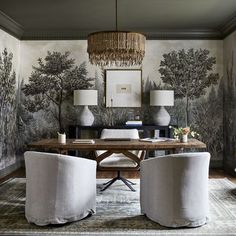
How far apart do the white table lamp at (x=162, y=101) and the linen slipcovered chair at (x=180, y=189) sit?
2.99m

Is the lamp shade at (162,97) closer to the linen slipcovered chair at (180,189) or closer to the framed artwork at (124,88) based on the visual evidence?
the framed artwork at (124,88)

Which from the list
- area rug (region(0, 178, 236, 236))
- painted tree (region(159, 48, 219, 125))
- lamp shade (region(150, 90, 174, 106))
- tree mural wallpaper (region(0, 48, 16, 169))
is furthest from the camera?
painted tree (region(159, 48, 219, 125))

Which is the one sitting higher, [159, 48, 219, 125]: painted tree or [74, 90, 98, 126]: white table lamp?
[159, 48, 219, 125]: painted tree

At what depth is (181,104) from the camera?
6.73 metres

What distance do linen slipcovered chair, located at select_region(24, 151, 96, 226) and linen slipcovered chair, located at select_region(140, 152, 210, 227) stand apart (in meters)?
0.76

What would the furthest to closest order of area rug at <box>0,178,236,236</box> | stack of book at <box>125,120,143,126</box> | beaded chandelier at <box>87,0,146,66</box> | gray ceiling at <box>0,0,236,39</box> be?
stack of book at <box>125,120,143,126</box> → gray ceiling at <box>0,0,236,39</box> → beaded chandelier at <box>87,0,146,66</box> → area rug at <box>0,178,236,236</box>

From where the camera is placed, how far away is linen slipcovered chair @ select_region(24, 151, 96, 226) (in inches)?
129

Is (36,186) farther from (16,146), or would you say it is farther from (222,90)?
(222,90)

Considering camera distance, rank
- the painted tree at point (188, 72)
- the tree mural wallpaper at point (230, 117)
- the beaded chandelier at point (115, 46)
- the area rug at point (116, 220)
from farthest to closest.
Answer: the painted tree at point (188, 72) → the tree mural wallpaper at point (230, 117) → the beaded chandelier at point (115, 46) → the area rug at point (116, 220)

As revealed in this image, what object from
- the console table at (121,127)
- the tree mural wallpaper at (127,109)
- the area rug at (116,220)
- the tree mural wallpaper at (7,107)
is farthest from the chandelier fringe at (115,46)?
the tree mural wallpaper at (127,109)

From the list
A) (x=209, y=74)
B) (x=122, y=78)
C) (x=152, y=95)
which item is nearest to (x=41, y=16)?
(x=122, y=78)

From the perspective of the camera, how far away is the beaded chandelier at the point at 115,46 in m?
4.02

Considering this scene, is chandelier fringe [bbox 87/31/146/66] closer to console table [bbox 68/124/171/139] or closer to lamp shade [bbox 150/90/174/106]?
lamp shade [bbox 150/90/174/106]

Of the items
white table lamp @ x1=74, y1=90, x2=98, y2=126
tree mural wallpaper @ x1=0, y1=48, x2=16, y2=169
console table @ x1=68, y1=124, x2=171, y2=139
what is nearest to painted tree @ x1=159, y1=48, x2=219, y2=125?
console table @ x1=68, y1=124, x2=171, y2=139
